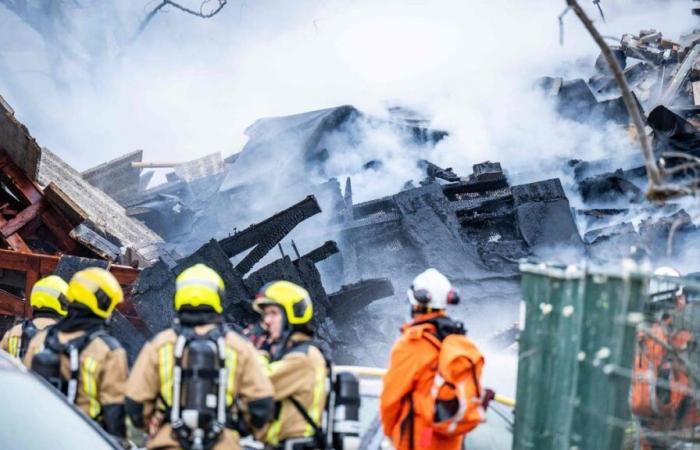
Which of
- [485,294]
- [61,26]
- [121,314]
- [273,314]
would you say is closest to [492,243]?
[485,294]

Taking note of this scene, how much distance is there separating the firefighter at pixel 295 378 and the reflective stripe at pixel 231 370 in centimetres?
28

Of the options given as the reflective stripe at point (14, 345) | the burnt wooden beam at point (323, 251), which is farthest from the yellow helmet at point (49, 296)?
the burnt wooden beam at point (323, 251)

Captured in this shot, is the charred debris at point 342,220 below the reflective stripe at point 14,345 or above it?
above

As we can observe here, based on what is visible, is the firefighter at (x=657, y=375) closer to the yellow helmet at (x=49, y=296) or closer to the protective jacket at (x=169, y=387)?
the protective jacket at (x=169, y=387)

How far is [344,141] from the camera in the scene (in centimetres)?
1591

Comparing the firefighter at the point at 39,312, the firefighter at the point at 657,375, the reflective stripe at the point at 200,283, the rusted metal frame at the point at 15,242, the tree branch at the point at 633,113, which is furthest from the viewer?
the rusted metal frame at the point at 15,242

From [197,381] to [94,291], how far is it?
0.96 meters

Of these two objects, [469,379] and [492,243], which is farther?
[492,243]

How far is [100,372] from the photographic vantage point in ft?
13.5

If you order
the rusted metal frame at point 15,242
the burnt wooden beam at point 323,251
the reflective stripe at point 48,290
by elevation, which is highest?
the burnt wooden beam at point 323,251

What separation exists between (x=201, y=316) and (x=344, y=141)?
41.0 ft

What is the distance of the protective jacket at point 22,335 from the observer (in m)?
5.11

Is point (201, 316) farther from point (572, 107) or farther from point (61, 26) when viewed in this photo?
point (61, 26)

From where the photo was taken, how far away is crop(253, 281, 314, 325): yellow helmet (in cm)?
397
